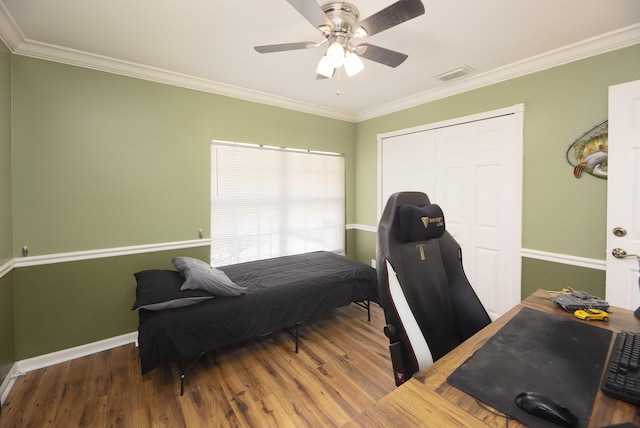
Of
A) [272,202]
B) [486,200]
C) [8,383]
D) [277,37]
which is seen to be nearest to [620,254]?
[486,200]

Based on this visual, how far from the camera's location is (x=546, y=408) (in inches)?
29.0

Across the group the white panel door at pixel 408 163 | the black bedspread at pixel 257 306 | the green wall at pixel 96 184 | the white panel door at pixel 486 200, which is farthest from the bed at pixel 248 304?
the white panel door at pixel 408 163

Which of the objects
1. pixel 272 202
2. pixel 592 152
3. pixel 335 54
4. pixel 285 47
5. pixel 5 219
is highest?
pixel 285 47

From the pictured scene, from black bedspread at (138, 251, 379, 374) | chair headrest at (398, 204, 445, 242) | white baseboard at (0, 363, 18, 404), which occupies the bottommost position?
white baseboard at (0, 363, 18, 404)

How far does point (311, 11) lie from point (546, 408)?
178 cm

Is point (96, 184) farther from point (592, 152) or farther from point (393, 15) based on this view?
point (592, 152)

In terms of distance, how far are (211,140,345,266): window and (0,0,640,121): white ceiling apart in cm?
85

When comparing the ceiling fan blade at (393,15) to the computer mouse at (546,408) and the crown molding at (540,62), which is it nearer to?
the computer mouse at (546,408)

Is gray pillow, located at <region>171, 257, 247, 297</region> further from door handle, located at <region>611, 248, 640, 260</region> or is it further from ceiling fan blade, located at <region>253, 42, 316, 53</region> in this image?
door handle, located at <region>611, 248, 640, 260</region>

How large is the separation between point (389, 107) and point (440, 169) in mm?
1112

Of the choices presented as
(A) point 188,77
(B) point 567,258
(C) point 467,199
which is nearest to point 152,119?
(A) point 188,77

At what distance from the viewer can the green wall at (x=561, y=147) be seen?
7.30 feet

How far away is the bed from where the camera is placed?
77.7 inches

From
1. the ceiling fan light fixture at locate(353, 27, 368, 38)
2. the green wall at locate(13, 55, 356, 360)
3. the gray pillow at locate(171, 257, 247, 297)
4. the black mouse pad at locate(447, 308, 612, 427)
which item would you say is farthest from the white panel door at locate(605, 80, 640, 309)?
the green wall at locate(13, 55, 356, 360)
